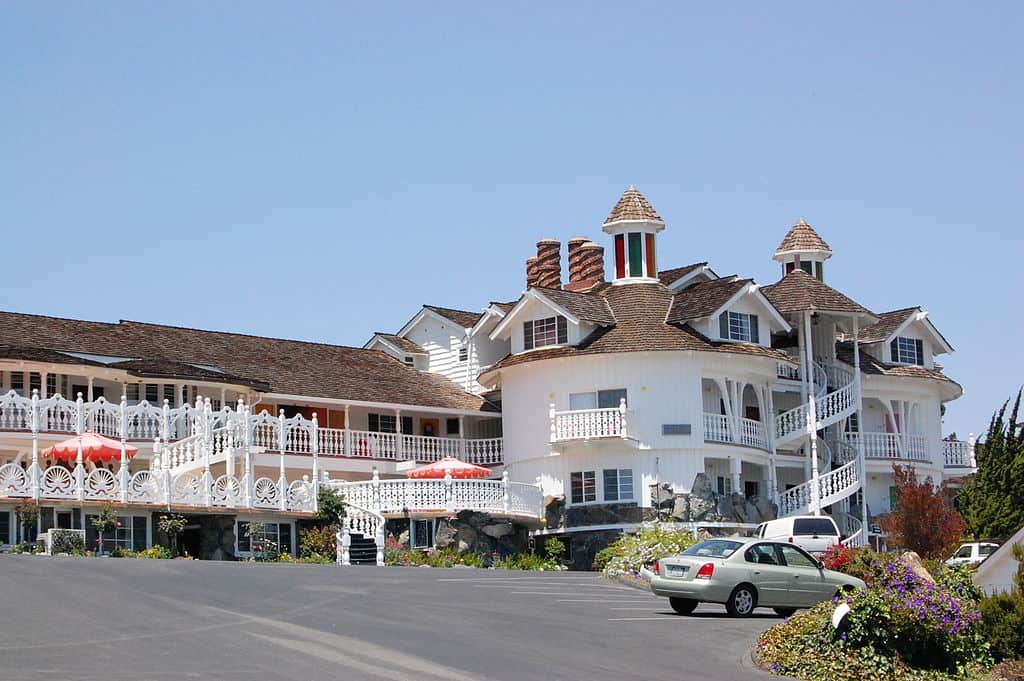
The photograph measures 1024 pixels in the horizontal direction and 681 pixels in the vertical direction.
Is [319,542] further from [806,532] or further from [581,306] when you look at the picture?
[806,532]

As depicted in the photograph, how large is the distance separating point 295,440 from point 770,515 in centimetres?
1551

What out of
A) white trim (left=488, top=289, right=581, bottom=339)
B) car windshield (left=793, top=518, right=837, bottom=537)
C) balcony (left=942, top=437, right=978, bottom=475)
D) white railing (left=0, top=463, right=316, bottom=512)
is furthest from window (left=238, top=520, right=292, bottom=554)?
balcony (left=942, top=437, right=978, bottom=475)

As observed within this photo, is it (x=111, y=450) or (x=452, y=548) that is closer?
(x=111, y=450)

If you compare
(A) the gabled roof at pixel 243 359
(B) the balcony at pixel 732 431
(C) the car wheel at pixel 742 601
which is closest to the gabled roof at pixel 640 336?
(B) the balcony at pixel 732 431

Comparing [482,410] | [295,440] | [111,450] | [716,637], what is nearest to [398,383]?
[482,410]

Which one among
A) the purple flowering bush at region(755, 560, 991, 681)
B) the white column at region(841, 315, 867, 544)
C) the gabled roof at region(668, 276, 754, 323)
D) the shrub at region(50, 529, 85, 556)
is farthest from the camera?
the white column at region(841, 315, 867, 544)

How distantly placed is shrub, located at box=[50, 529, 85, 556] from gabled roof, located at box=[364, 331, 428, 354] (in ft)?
76.2

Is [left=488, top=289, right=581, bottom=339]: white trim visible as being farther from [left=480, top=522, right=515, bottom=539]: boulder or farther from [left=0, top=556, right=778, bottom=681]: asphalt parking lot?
[left=0, top=556, right=778, bottom=681]: asphalt parking lot

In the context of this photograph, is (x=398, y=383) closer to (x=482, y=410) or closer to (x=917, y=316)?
(x=482, y=410)

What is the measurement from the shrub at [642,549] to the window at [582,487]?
13.9 feet

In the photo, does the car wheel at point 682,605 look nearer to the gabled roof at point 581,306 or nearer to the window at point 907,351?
the gabled roof at point 581,306

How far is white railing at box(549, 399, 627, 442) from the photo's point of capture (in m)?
51.2

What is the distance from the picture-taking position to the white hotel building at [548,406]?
45.7 metres

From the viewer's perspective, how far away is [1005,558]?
80.3 ft
